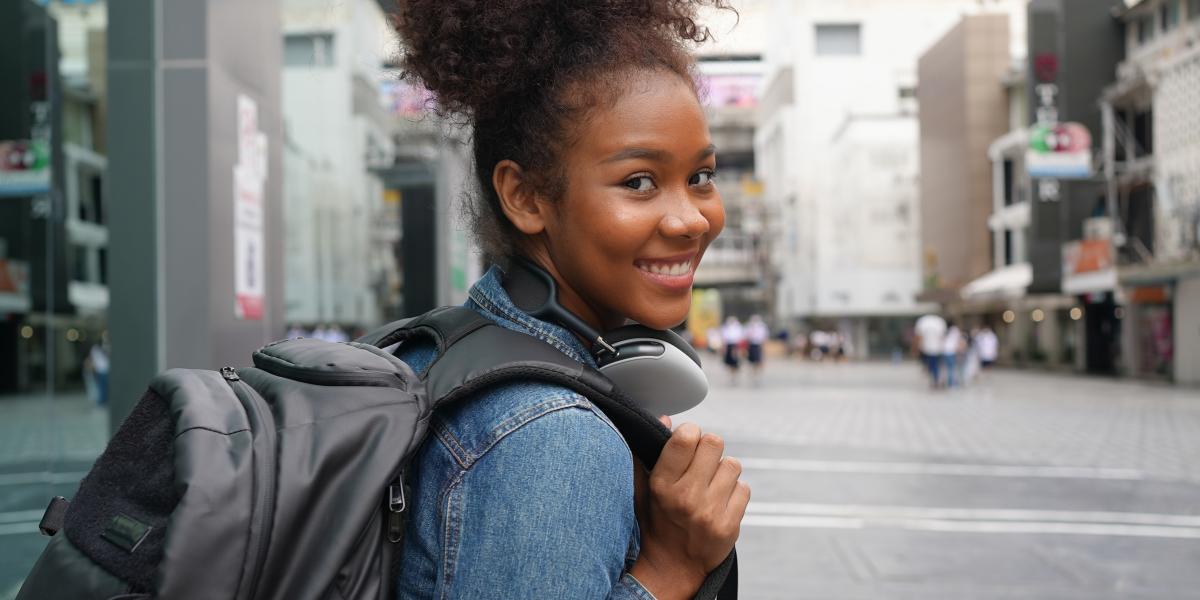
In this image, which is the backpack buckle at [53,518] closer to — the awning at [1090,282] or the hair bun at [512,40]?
the hair bun at [512,40]

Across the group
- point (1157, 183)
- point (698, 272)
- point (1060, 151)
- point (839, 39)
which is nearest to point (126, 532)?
point (698, 272)

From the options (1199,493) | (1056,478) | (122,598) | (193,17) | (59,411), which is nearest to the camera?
(122,598)

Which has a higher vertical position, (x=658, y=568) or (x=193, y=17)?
(x=193, y=17)

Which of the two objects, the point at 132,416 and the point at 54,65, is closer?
the point at 132,416

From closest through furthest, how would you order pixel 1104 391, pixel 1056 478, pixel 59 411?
pixel 59 411, pixel 1056 478, pixel 1104 391

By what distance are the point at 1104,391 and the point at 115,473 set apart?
2714cm

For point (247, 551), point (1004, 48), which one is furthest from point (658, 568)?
point (1004, 48)

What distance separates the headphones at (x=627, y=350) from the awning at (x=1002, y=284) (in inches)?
1510

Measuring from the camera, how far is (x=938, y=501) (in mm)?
8844

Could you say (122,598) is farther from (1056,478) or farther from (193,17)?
(1056,478)

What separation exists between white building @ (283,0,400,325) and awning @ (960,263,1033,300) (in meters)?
26.0

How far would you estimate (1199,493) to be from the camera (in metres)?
9.34

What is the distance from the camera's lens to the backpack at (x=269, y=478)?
116 centimetres

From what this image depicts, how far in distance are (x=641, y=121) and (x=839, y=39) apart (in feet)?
235
